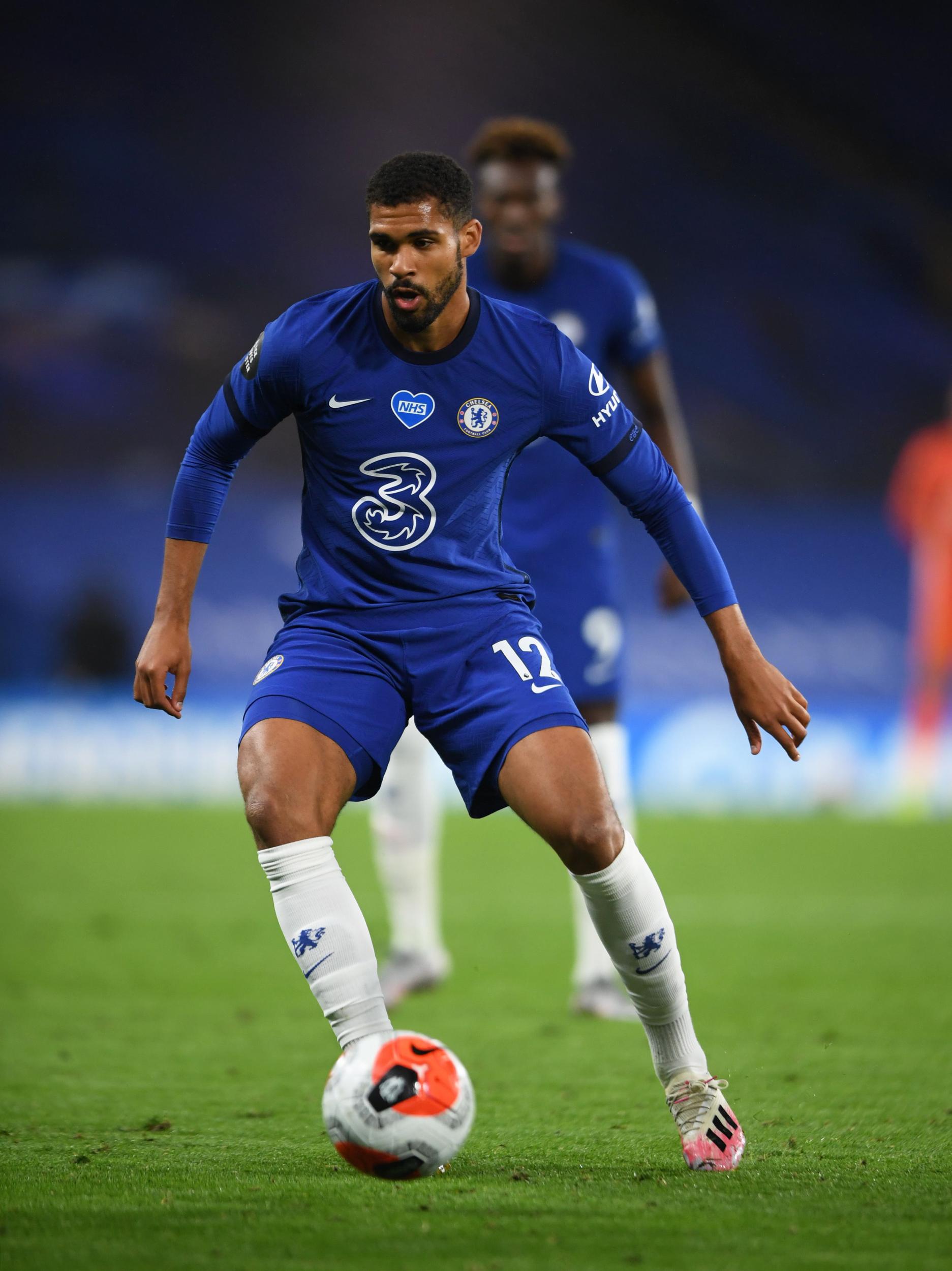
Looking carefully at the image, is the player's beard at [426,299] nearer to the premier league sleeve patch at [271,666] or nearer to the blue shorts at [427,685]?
the blue shorts at [427,685]

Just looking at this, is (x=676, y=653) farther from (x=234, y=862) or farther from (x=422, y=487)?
(x=422, y=487)

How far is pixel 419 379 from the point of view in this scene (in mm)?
2982

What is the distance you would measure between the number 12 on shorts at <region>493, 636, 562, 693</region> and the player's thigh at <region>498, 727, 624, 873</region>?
0.12m

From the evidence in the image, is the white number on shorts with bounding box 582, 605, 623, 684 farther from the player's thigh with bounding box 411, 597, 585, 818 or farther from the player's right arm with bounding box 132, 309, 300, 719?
the player's right arm with bounding box 132, 309, 300, 719

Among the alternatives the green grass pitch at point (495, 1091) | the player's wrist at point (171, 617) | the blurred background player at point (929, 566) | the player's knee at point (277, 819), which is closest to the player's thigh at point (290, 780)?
the player's knee at point (277, 819)

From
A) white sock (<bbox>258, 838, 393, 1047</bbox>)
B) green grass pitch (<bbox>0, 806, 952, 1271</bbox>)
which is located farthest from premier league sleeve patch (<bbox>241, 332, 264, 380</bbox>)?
green grass pitch (<bbox>0, 806, 952, 1271</bbox>)

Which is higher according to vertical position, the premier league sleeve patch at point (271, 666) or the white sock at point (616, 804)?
the premier league sleeve patch at point (271, 666)

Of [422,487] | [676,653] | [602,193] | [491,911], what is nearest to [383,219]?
[422,487]

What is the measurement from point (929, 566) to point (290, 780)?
47.6 feet

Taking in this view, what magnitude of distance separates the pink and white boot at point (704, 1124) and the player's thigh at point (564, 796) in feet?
1.52

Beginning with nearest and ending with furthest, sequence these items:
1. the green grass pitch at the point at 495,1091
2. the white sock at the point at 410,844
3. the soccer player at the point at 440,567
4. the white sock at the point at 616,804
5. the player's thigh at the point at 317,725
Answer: the green grass pitch at the point at 495,1091, the player's thigh at the point at 317,725, the soccer player at the point at 440,567, the white sock at the point at 616,804, the white sock at the point at 410,844

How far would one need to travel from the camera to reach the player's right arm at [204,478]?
2.96 metres

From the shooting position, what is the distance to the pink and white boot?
9.16ft

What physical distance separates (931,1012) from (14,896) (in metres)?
4.93
